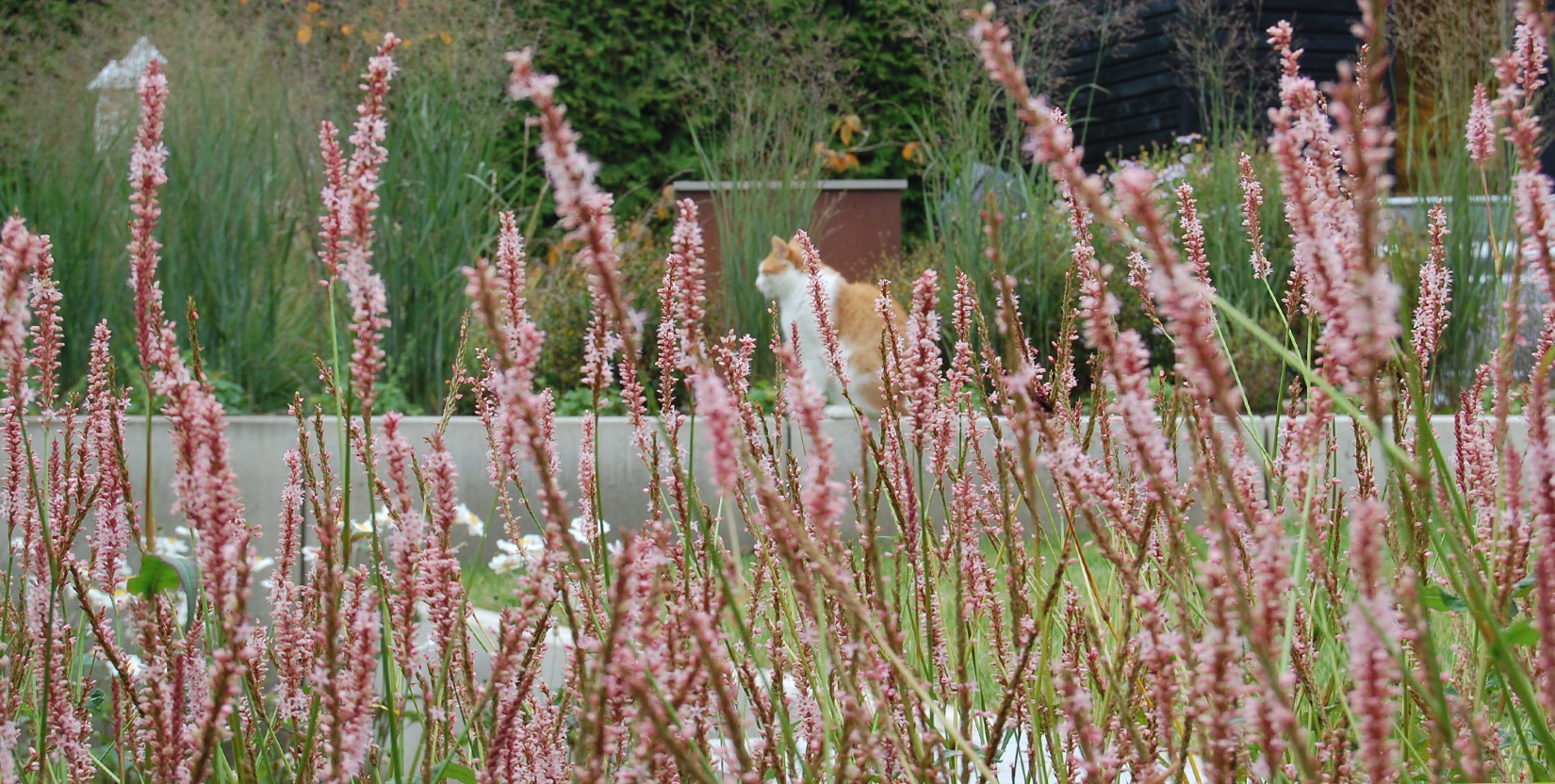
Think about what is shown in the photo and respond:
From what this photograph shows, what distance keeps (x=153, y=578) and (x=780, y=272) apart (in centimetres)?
442

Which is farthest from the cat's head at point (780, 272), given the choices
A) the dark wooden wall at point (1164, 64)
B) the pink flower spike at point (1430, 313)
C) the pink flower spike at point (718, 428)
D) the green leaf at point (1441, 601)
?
the dark wooden wall at point (1164, 64)

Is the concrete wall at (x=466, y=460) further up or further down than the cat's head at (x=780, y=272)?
further down

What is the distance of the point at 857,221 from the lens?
747 centimetres

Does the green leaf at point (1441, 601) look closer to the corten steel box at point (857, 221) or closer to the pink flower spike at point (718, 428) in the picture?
the pink flower spike at point (718, 428)

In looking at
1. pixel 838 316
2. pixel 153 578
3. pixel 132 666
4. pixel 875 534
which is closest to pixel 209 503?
pixel 153 578

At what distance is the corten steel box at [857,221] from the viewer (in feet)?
23.6

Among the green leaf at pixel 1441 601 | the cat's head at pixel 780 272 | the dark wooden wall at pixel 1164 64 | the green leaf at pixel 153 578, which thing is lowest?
the green leaf at pixel 1441 601

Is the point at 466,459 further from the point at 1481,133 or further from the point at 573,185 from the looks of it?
the point at 573,185

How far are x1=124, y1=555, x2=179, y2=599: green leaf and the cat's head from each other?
4061 mm

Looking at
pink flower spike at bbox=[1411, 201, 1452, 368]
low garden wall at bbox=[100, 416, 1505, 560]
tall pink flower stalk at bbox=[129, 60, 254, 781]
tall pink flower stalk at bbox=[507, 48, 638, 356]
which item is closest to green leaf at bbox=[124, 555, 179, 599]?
tall pink flower stalk at bbox=[129, 60, 254, 781]

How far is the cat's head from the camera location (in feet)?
16.6

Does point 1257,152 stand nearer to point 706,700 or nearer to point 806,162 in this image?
point 806,162

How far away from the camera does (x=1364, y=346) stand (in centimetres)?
54

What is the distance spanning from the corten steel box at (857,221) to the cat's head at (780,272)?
162cm
